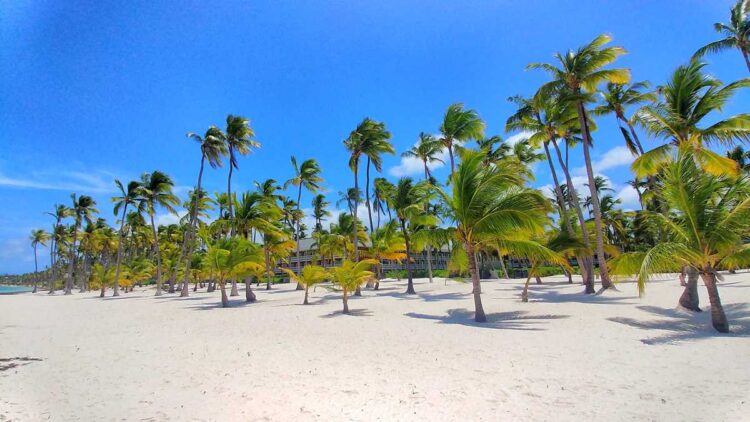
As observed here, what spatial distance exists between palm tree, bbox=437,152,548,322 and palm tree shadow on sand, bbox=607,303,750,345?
4163 millimetres

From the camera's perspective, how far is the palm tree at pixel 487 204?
12.3 metres

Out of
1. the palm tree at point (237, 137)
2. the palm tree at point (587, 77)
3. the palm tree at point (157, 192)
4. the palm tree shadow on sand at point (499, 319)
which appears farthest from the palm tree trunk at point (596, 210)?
the palm tree at point (157, 192)

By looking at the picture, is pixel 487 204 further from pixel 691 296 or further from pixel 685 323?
pixel 691 296

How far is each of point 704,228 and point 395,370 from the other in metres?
9.61

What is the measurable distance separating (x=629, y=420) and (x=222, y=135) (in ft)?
103

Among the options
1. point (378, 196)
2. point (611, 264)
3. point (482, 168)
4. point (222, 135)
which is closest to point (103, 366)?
point (482, 168)

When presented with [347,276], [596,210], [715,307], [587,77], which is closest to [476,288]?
[347,276]

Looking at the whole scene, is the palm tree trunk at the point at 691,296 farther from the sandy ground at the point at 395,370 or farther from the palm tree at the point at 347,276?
the palm tree at the point at 347,276

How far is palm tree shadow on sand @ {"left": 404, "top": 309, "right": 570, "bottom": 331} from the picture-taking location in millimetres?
11492

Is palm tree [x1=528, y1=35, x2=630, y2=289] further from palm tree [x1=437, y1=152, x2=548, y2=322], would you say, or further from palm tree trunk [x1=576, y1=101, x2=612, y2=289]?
palm tree [x1=437, y1=152, x2=548, y2=322]

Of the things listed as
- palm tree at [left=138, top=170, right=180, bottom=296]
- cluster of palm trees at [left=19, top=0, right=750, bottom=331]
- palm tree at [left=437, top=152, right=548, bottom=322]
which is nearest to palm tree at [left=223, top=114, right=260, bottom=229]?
cluster of palm trees at [left=19, top=0, right=750, bottom=331]

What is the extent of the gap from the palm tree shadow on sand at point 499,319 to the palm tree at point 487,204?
0.54m

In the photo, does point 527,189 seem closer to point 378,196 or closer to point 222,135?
point 222,135

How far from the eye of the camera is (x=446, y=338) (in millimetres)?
9828
